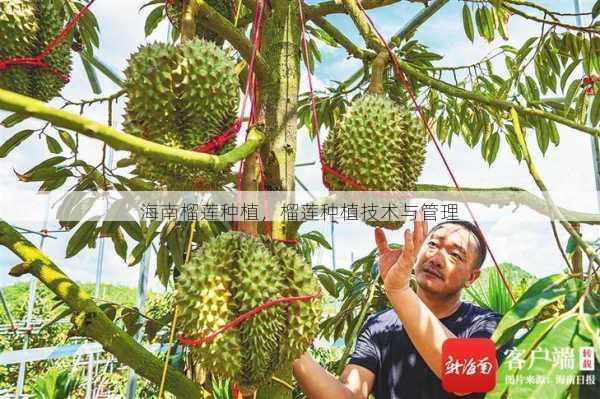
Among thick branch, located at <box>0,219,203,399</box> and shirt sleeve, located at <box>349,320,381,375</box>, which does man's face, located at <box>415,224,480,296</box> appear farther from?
thick branch, located at <box>0,219,203,399</box>

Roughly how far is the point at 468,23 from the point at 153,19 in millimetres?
976

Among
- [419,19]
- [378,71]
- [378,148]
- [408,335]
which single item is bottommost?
[408,335]

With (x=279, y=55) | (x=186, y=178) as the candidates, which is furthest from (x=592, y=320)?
(x=279, y=55)

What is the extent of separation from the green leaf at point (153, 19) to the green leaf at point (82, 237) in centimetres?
72

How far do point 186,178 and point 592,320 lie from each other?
1.84ft

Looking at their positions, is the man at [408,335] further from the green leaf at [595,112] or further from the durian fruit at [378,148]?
the green leaf at [595,112]

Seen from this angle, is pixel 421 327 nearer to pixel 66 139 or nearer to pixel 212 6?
pixel 212 6

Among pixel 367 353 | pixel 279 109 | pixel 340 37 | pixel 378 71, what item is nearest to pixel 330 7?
pixel 340 37

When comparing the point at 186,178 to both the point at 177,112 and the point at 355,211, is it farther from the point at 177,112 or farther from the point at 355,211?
the point at 355,211

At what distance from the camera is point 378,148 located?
3.00 ft

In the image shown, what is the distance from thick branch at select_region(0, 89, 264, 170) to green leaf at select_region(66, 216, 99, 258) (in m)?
0.76

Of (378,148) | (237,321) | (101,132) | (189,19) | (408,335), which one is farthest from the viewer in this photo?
(408,335)

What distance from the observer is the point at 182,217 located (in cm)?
131

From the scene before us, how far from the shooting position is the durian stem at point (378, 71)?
3.27ft
